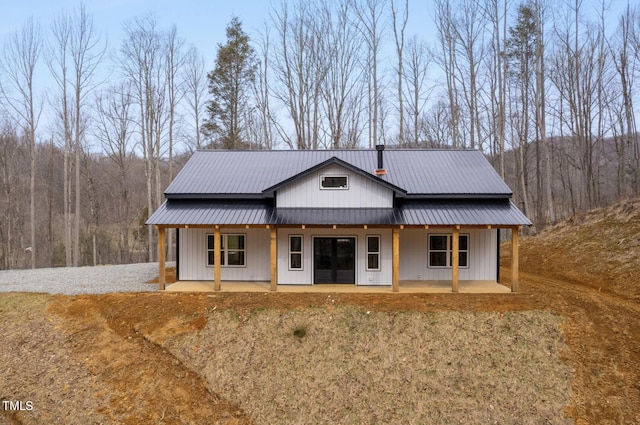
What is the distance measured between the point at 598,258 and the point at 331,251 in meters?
10.9

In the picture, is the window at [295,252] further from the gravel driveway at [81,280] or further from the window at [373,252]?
the gravel driveway at [81,280]

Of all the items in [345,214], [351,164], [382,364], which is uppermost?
[351,164]

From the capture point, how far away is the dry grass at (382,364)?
7703mm

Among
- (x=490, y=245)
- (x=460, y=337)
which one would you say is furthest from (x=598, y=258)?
(x=460, y=337)

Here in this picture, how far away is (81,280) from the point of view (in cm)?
1487

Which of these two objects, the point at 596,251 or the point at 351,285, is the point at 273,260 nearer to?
the point at 351,285

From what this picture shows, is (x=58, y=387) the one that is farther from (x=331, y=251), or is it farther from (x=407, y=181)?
(x=407, y=181)

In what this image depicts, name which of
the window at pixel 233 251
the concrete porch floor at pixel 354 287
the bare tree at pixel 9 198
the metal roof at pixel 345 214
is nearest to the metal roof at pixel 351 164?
the metal roof at pixel 345 214

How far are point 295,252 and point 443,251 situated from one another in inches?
218

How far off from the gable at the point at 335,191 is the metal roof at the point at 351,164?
1.26 feet

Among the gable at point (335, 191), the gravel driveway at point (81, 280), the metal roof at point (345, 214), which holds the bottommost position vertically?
the gravel driveway at point (81, 280)

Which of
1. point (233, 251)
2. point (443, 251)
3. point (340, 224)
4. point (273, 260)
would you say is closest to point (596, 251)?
point (443, 251)

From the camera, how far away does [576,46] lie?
2430cm

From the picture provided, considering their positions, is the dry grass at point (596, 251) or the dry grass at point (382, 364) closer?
the dry grass at point (382, 364)
